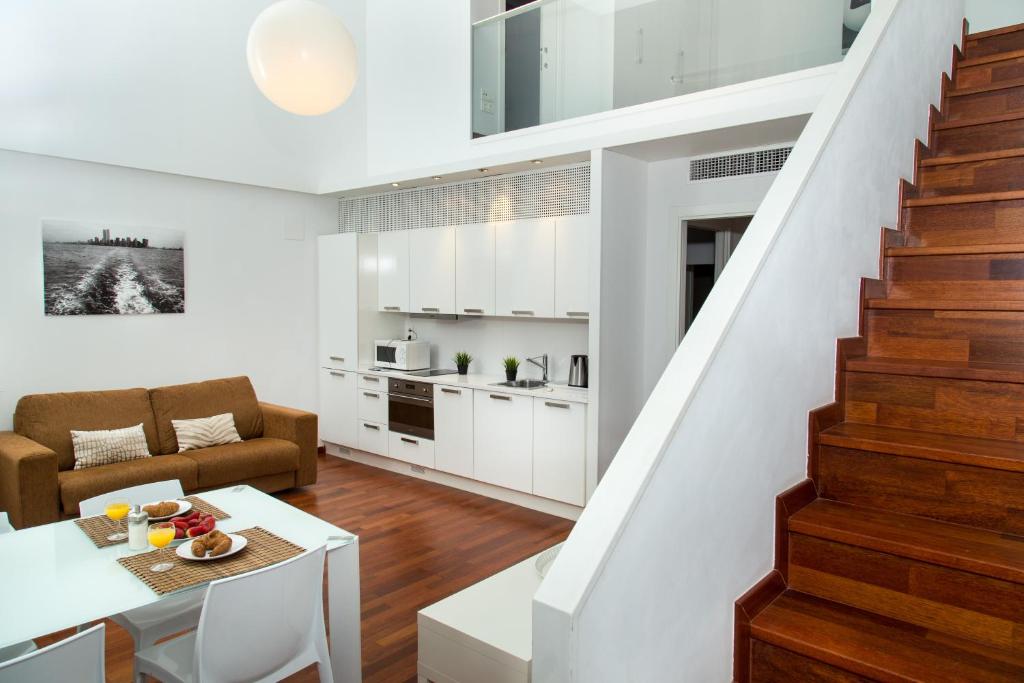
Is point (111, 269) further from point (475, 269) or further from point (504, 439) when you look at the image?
point (504, 439)

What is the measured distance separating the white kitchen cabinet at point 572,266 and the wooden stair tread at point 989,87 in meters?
Result: 2.26

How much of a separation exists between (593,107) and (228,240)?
3344 millimetres

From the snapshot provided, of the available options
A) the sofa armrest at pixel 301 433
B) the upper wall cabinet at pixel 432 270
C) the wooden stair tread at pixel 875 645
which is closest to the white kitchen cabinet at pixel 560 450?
the upper wall cabinet at pixel 432 270

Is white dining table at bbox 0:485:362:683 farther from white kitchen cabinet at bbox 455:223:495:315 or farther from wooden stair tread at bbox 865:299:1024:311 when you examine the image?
white kitchen cabinet at bbox 455:223:495:315

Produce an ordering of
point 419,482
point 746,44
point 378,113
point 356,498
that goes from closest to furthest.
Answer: point 746,44 < point 356,498 < point 419,482 < point 378,113

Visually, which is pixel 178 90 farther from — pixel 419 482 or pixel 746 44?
pixel 746 44

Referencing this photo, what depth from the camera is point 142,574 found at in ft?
7.39

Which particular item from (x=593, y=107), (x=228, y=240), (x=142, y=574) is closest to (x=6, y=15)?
(x=228, y=240)

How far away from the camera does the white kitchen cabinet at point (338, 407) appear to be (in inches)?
251

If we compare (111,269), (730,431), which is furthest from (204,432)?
(730,431)

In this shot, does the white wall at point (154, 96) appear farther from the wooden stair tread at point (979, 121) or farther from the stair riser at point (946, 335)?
the stair riser at point (946, 335)

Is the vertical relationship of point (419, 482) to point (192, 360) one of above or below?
below

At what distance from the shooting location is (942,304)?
6.60 ft

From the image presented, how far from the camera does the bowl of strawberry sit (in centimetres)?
261
